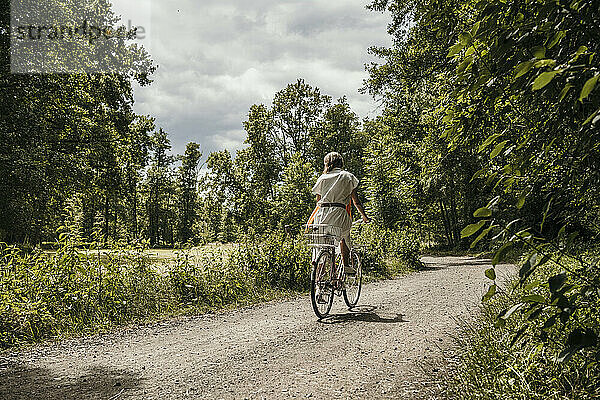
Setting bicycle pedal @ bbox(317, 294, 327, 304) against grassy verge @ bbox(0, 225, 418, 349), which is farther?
bicycle pedal @ bbox(317, 294, 327, 304)

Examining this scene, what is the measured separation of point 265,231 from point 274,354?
557cm

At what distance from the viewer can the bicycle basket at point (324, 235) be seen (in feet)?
22.6

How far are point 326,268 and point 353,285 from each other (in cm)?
89

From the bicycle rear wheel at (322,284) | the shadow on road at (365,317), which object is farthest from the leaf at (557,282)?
the bicycle rear wheel at (322,284)

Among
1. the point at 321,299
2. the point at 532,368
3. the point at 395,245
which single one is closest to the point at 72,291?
the point at 321,299

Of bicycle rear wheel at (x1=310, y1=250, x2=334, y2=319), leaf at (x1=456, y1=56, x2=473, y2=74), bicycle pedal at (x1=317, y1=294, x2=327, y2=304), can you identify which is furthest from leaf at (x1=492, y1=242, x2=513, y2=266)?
bicycle pedal at (x1=317, y1=294, x2=327, y2=304)

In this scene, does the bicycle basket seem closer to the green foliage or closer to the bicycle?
the bicycle

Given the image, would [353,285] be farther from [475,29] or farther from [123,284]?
[475,29]

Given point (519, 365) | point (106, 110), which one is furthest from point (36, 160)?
point (519, 365)

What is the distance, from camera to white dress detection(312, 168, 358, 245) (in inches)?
278

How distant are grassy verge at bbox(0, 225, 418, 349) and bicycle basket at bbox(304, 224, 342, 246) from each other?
205 cm

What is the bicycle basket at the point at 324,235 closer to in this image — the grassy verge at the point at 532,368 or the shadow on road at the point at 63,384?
the grassy verge at the point at 532,368

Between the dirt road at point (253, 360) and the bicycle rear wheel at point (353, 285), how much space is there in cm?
40

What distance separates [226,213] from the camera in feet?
149
